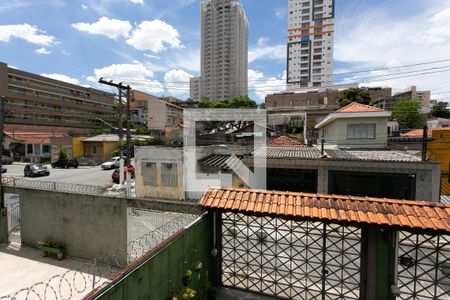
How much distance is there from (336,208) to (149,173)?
1493cm

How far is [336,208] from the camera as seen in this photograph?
520cm

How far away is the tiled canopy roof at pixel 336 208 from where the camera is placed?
15.3 feet

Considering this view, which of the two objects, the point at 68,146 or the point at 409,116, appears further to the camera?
the point at 409,116

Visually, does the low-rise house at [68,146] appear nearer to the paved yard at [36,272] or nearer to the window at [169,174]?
the window at [169,174]

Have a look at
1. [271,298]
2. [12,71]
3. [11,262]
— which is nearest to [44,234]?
[11,262]

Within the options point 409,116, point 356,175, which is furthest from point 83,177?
point 409,116

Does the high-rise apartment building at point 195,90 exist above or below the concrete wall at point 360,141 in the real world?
above

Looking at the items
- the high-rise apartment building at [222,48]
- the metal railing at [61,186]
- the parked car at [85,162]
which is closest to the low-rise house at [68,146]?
the parked car at [85,162]

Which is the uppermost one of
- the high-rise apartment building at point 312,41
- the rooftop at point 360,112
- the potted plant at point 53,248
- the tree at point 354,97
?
the high-rise apartment building at point 312,41

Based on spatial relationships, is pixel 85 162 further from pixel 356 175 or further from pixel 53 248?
pixel 356 175

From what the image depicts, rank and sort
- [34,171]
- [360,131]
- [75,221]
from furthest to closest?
[34,171]
[360,131]
[75,221]

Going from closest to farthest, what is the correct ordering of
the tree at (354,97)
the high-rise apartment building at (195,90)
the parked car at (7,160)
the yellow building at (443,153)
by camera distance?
the yellow building at (443,153) → the parked car at (7,160) → the tree at (354,97) → the high-rise apartment building at (195,90)

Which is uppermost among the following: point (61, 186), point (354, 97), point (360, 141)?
point (354, 97)

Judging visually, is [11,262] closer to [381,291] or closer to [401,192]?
[381,291]
